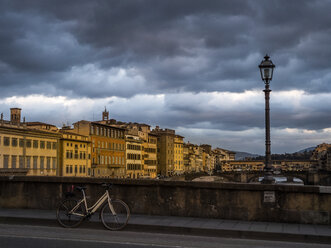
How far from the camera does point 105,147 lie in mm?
109812

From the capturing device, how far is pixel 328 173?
137750mm

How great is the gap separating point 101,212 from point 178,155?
15625cm

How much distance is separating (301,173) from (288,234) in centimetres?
13263

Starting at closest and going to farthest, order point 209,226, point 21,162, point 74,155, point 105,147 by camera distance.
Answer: point 209,226 → point 21,162 → point 74,155 → point 105,147

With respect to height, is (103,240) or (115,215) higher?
(115,215)

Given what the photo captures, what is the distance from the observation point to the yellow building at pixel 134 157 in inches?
4879

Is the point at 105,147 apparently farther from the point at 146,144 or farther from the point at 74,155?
the point at 146,144

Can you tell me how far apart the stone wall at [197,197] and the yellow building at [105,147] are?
88.0 metres

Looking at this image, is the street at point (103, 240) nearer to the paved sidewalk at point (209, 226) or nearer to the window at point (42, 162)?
the paved sidewalk at point (209, 226)

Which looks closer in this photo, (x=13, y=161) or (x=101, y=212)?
(x=101, y=212)

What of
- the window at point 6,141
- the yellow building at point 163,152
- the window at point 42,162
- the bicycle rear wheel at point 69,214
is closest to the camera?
the bicycle rear wheel at point 69,214

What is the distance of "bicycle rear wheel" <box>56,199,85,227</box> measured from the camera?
1214 cm

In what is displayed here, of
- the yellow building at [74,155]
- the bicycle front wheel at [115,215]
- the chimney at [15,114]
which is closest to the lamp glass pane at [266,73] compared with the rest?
the bicycle front wheel at [115,215]

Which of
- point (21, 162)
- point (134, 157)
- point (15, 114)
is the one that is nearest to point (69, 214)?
point (21, 162)
